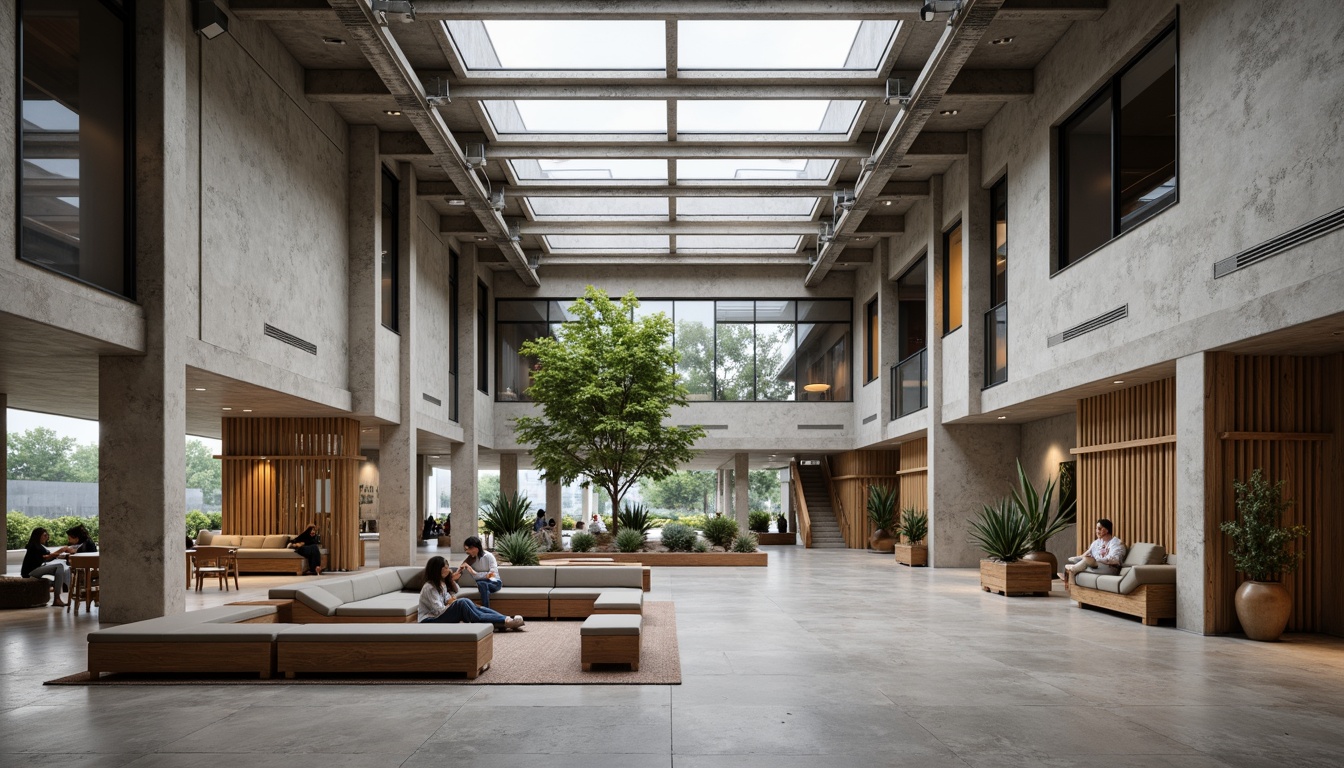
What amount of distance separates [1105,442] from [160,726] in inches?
506

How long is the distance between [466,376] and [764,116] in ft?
37.2

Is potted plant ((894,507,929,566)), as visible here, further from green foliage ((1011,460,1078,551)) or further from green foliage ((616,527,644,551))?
green foliage ((616,527,644,551))

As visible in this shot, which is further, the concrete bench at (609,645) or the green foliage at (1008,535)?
the green foliage at (1008,535)

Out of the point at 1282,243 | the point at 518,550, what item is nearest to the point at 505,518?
the point at 518,550

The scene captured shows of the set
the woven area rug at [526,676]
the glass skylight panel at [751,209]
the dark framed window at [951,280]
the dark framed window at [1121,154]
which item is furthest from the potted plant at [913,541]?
the woven area rug at [526,676]

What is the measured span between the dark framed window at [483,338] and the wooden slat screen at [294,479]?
8.05 metres

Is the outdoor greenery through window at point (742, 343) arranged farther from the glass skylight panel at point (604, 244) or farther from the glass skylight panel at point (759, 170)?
the glass skylight panel at point (759, 170)

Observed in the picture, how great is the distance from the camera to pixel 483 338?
2756 cm

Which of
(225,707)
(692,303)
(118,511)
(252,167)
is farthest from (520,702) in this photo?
(692,303)

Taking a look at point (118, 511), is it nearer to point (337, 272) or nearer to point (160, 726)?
point (160, 726)

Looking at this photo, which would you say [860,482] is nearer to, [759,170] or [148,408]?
[759,170]

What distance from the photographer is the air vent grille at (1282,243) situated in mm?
8516

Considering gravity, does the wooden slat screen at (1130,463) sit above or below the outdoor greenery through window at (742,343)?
below

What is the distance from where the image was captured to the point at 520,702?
702 centimetres
